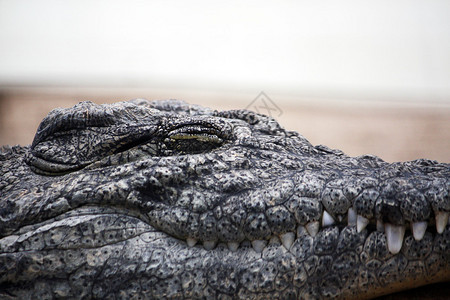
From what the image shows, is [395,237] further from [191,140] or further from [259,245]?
[191,140]

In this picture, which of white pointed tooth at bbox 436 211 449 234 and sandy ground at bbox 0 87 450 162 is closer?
white pointed tooth at bbox 436 211 449 234

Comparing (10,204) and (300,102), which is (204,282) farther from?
(300,102)

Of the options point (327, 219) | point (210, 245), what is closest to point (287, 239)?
point (327, 219)

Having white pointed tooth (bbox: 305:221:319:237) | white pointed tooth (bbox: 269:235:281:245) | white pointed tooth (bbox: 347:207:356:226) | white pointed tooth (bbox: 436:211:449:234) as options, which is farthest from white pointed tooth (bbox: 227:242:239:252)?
white pointed tooth (bbox: 436:211:449:234)

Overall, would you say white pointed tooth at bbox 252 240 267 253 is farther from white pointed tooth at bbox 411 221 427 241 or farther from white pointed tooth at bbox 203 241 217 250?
white pointed tooth at bbox 411 221 427 241

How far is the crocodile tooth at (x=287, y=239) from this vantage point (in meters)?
1.56

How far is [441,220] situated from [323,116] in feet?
11.7

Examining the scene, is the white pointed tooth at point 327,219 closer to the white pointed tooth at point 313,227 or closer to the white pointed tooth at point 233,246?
the white pointed tooth at point 313,227

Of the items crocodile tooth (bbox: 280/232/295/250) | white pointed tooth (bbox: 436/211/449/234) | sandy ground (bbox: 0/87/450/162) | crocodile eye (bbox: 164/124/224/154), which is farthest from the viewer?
sandy ground (bbox: 0/87/450/162)

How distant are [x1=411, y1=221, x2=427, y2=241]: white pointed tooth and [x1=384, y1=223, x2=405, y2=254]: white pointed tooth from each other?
32mm

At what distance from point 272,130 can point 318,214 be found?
1.79 feet

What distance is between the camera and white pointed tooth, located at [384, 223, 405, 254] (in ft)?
4.87

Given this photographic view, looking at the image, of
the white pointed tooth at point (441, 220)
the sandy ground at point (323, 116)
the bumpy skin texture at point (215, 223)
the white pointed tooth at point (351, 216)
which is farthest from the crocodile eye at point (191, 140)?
the sandy ground at point (323, 116)

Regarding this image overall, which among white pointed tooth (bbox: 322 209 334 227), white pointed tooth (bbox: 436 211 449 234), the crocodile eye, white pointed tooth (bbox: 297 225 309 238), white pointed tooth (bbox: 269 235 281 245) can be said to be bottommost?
white pointed tooth (bbox: 269 235 281 245)
